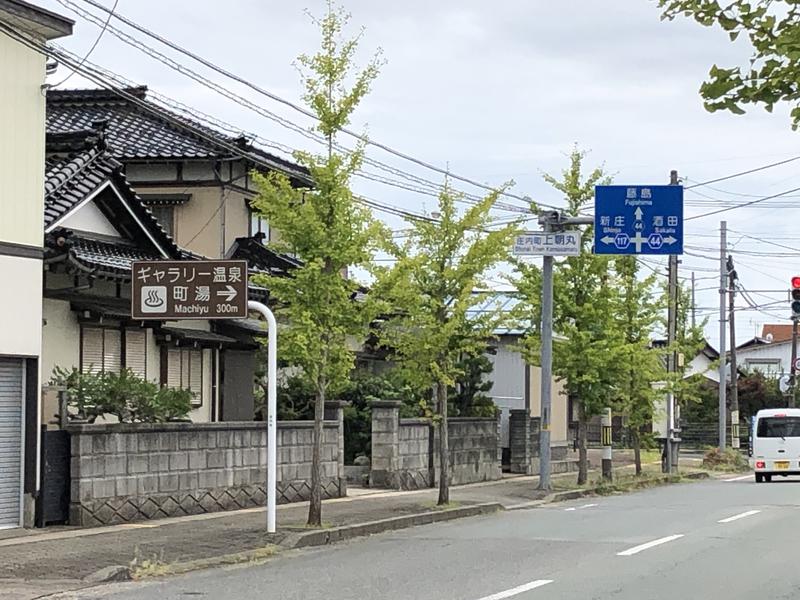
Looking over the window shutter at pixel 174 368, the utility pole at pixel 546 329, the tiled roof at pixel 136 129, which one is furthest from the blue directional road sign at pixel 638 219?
the window shutter at pixel 174 368

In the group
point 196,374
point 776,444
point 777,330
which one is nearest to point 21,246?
point 196,374

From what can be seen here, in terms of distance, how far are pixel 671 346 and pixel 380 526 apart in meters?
16.8

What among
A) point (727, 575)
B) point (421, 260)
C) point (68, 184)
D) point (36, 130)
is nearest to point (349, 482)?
point (421, 260)

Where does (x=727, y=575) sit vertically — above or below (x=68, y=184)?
below

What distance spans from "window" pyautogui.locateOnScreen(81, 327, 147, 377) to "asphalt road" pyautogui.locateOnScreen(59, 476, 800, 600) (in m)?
6.12

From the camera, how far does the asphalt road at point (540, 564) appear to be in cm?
1124

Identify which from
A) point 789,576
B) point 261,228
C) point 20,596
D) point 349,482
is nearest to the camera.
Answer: point 20,596

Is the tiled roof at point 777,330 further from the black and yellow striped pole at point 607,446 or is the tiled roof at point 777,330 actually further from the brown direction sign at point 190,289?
the brown direction sign at point 190,289

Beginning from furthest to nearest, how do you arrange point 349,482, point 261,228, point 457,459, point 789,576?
point 261,228
point 457,459
point 349,482
point 789,576

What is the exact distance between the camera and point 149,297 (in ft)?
51.3

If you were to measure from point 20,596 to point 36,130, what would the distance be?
7.70 m

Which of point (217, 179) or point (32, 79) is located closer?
point (32, 79)

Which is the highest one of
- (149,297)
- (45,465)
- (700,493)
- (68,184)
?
(68,184)

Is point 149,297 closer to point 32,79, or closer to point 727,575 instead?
point 32,79
